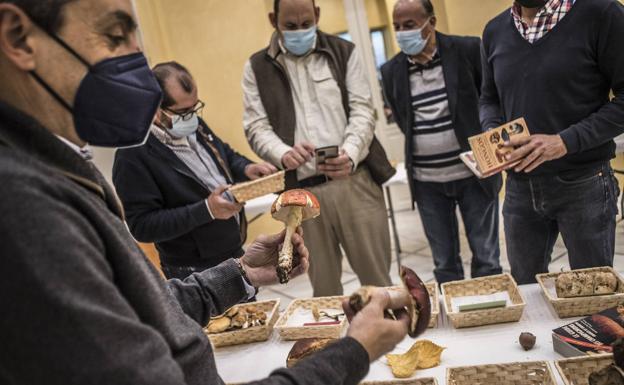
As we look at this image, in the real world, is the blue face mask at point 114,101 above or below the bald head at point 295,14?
below

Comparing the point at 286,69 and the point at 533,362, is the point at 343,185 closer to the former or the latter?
the point at 286,69

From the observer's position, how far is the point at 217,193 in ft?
7.00

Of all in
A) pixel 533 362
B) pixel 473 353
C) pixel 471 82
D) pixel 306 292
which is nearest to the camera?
pixel 533 362

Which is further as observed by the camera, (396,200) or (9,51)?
(396,200)

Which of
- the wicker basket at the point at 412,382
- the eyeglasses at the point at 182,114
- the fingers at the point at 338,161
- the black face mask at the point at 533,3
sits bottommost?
the wicker basket at the point at 412,382

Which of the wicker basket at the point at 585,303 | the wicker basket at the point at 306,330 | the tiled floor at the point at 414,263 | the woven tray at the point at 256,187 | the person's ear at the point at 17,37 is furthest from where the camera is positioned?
the tiled floor at the point at 414,263

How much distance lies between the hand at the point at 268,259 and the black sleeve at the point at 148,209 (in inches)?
25.6

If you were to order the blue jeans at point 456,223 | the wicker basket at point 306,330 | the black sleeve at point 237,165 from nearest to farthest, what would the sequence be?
the wicker basket at point 306,330 < the black sleeve at point 237,165 < the blue jeans at point 456,223

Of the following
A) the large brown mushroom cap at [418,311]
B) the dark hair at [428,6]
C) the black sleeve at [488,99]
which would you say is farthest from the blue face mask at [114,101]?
the dark hair at [428,6]

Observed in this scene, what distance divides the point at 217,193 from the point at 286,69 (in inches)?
37.7

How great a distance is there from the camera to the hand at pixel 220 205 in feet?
6.98

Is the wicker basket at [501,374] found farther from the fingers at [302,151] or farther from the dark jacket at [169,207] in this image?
the fingers at [302,151]

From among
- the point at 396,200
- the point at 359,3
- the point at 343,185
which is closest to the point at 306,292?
the point at 343,185

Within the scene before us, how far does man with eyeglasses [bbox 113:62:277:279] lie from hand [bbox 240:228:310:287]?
60cm
